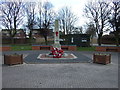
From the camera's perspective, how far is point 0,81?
5270 millimetres

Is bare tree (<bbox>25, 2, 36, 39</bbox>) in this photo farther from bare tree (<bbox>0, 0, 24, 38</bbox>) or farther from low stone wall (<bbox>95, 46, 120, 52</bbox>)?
low stone wall (<bbox>95, 46, 120, 52</bbox>)

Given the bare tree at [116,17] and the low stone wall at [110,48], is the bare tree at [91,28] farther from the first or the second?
the low stone wall at [110,48]

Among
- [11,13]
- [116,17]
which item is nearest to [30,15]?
[11,13]

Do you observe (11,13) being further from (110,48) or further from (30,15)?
(110,48)

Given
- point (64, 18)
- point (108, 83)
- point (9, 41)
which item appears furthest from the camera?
point (9, 41)

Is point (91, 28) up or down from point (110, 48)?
up

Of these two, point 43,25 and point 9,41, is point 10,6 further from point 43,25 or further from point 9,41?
point 9,41

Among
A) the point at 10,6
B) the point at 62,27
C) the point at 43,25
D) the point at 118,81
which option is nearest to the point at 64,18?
the point at 62,27

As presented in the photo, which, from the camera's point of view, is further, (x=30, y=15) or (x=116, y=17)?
(x=30, y=15)

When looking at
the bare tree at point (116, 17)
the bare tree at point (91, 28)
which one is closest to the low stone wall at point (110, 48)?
the bare tree at point (116, 17)

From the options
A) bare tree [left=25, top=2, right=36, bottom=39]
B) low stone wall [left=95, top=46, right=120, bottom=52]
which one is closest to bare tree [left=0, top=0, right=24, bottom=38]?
bare tree [left=25, top=2, right=36, bottom=39]

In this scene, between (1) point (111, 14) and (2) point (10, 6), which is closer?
(1) point (111, 14)

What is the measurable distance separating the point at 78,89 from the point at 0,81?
11.0 feet

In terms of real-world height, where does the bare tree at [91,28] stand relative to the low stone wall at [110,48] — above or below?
above
